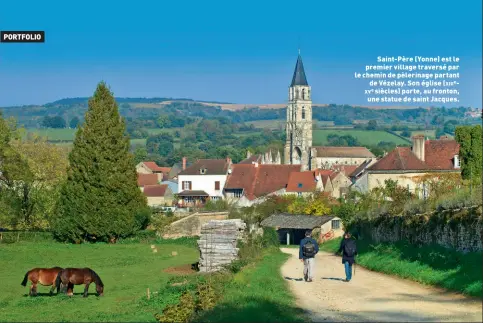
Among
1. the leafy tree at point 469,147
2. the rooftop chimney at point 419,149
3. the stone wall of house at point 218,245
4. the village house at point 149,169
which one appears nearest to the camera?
the stone wall of house at point 218,245

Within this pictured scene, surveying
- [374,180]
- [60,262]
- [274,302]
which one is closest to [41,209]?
[60,262]

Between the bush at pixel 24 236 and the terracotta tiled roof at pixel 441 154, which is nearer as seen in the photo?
the bush at pixel 24 236

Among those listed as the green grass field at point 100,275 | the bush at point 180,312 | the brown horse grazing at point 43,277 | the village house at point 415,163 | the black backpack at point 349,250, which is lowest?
the green grass field at point 100,275

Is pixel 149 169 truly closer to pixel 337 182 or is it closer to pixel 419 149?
pixel 337 182

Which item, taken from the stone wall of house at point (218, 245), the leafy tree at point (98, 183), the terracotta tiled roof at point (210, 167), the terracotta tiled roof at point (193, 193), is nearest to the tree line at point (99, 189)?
the leafy tree at point (98, 183)

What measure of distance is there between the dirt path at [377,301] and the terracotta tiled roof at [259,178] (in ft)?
234

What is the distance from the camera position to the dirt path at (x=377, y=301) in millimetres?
16688

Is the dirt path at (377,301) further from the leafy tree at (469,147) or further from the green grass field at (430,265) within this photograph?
the leafy tree at (469,147)

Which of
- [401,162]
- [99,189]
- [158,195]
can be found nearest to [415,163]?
[401,162]

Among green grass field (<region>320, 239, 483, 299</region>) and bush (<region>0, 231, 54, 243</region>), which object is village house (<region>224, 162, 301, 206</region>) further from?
green grass field (<region>320, 239, 483, 299</region>)

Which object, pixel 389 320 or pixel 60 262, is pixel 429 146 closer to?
pixel 60 262

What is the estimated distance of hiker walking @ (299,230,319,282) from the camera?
24391 mm

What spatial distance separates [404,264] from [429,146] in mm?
44778

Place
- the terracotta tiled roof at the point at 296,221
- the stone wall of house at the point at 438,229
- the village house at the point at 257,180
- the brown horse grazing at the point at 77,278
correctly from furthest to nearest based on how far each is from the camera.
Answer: the village house at the point at 257,180, the terracotta tiled roof at the point at 296,221, the brown horse grazing at the point at 77,278, the stone wall of house at the point at 438,229
